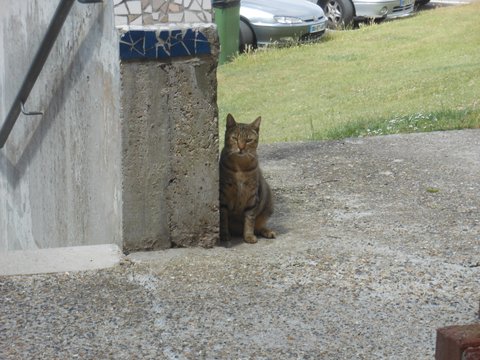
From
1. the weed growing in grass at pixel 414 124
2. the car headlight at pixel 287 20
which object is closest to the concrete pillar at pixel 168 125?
the weed growing in grass at pixel 414 124

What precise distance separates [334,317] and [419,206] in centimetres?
194

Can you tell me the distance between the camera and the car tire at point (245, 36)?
744 inches

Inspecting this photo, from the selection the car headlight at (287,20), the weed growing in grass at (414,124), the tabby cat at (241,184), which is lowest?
the car headlight at (287,20)

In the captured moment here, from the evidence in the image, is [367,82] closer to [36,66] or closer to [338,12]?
[338,12]

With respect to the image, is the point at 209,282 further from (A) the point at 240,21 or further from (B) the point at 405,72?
(A) the point at 240,21

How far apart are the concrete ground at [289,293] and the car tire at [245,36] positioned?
12.7 meters

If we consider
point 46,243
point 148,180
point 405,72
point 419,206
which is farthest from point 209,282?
point 405,72

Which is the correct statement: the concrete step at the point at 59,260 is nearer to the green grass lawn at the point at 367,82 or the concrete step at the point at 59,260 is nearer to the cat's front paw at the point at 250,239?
the cat's front paw at the point at 250,239

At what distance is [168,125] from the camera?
5254mm

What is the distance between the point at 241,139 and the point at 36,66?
73.1 inches

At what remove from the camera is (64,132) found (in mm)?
6688

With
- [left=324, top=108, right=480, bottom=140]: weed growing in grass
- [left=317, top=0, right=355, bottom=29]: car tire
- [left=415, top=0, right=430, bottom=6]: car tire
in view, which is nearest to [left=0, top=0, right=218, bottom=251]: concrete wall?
[left=324, top=108, right=480, bottom=140]: weed growing in grass

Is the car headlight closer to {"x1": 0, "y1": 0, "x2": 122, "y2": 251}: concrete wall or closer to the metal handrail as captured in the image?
{"x1": 0, "y1": 0, "x2": 122, "y2": 251}: concrete wall

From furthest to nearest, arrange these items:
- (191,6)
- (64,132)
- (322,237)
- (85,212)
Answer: (64,132), (85,212), (322,237), (191,6)
